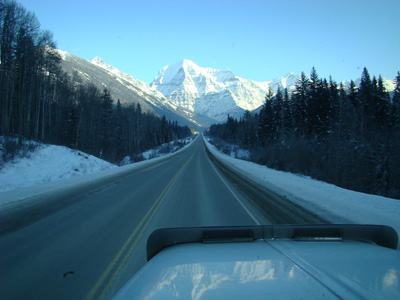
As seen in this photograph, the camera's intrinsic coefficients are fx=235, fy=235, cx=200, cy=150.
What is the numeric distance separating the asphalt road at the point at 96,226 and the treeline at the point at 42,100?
52.1 ft

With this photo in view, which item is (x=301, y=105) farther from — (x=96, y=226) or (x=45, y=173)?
(x=96, y=226)

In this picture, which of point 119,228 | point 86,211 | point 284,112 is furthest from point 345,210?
point 284,112

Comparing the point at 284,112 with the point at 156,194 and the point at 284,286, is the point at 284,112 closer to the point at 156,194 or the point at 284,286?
the point at 156,194

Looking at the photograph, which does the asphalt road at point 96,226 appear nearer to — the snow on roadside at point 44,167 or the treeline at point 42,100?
the snow on roadside at point 44,167

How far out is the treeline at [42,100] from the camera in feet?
78.7

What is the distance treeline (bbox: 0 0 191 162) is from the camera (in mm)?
23984

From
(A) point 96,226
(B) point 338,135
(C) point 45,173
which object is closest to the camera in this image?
(A) point 96,226

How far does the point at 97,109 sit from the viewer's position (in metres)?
57.8

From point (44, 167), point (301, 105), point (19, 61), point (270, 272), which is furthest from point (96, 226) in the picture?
point (301, 105)

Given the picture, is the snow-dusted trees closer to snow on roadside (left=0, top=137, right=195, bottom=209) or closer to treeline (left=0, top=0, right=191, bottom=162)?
treeline (left=0, top=0, right=191, bottom=162)


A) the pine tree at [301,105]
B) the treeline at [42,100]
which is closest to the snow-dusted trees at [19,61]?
the treeline at [42,100]

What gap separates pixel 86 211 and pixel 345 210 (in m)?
7.85

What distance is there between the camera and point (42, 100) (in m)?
37.3

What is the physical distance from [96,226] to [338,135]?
33899 millimetres
